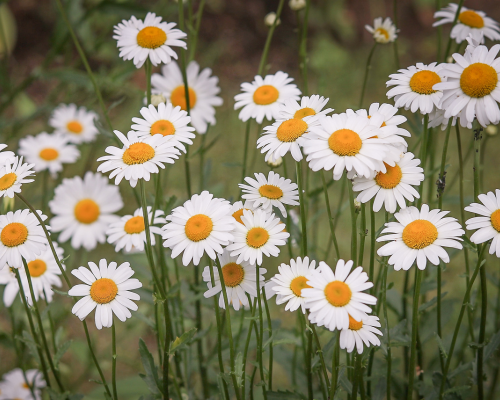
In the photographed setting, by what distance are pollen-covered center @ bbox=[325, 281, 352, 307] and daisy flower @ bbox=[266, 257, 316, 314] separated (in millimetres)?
62

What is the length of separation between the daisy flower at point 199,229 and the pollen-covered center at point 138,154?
88 mm

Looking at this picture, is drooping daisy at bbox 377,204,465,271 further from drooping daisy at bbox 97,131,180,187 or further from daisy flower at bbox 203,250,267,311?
drooping daisy at bbox 97,131,180,187

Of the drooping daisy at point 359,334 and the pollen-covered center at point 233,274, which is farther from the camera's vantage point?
the pollen-covered center at point 233,274

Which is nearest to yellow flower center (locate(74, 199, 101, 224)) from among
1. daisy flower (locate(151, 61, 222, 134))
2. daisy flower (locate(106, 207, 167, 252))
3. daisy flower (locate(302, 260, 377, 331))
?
daisy flower (locate(151, 61, 222, 134))

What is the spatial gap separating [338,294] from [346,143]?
198mm

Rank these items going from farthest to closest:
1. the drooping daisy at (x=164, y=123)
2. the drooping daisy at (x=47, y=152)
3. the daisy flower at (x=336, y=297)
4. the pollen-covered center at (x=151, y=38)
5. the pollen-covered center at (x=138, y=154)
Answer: the drooping daisy at (x=47, y=152) < the pollen-covered center at (x=151, y=38) < the drooping daisy at (x=164, y=123) < the pollen-covered center at (x=138, y=154) < the daisy flower at (x=336, y=297)

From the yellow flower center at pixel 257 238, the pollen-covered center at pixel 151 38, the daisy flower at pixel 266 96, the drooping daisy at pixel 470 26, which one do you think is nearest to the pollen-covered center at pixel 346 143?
the yellow flower center at pixel 257 238

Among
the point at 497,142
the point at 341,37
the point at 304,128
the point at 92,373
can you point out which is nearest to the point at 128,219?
the point at 304,128

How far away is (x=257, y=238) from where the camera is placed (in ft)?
2.46

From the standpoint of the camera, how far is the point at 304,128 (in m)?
0.75

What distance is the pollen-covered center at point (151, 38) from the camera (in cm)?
95

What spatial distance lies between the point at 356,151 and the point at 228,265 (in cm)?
27

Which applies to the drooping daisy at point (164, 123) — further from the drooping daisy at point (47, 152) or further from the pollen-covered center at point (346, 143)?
the drooping daisy at point (47, 152)

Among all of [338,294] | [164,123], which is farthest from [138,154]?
[338,294]
